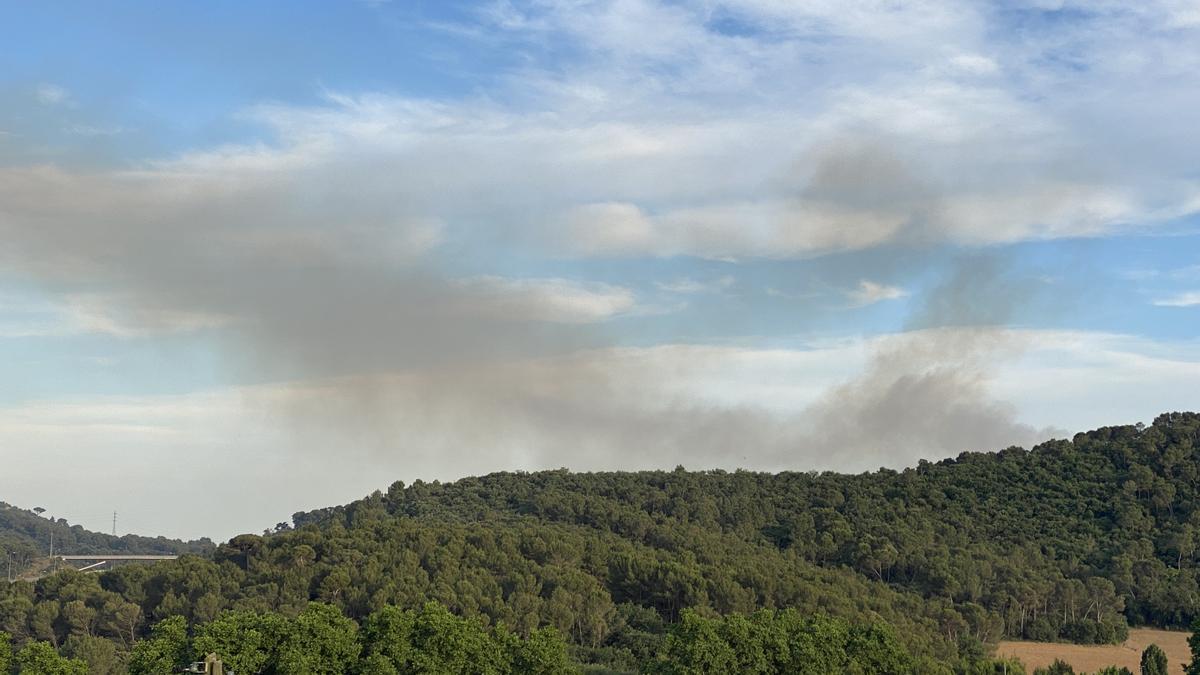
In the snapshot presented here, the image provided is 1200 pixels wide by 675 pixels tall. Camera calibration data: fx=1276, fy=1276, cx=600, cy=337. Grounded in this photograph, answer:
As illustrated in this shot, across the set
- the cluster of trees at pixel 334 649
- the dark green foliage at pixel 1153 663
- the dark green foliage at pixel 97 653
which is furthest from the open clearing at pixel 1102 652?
the dark green foliage at pixel 97 653

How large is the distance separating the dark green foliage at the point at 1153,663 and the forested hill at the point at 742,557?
11856 millimetres

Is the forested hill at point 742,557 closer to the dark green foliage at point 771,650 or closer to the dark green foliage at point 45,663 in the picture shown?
the dark green foliage at point 771,650

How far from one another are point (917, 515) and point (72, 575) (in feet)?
276

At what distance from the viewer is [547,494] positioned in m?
148

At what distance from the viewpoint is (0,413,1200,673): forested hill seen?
3750 inches

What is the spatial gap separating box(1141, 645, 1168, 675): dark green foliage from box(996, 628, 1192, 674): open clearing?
7680 mm

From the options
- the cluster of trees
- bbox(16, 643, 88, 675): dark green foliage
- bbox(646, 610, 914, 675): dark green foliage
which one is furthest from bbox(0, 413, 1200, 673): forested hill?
bbox(16, 643, 88, 675): dark green foliage

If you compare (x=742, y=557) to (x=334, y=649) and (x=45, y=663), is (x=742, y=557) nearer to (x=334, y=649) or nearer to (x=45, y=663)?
(x=334, y=649)

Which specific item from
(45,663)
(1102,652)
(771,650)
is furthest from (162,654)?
(1102,652)

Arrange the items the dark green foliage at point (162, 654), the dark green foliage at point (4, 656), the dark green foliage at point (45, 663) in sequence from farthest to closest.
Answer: the dark green foliage at point (162, 654)
the dark green foliage at point (4, 656)
the dark green foliage at point (45, 663)

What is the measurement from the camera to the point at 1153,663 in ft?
303

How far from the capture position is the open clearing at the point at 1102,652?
10341 centimetres

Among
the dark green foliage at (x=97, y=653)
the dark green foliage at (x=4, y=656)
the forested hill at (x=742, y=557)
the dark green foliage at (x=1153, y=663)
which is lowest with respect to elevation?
the dark green foliage at (x=1153, y=663)

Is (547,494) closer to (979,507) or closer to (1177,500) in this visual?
(979,507)
